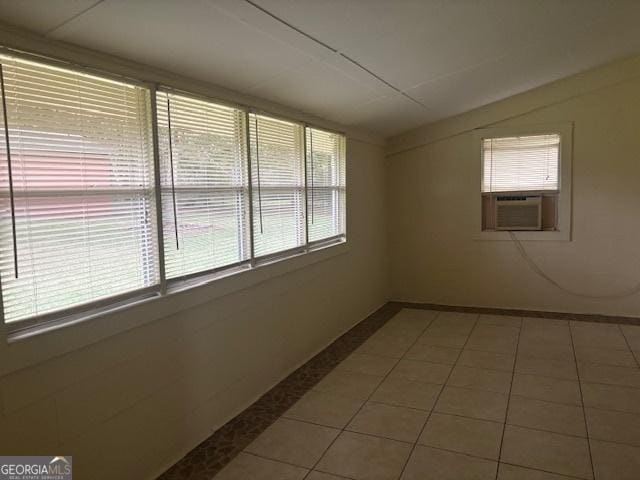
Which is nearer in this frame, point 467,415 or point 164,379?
point 164,379

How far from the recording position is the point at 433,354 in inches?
156

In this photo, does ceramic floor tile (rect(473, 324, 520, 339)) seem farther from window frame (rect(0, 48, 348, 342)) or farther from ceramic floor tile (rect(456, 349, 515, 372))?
window frame (rect(0, 48, 348, 342))

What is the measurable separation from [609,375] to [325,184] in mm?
2664

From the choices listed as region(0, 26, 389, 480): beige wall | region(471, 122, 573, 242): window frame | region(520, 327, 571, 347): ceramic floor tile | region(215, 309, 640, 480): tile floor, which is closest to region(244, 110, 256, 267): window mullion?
region(0, 26, 389, 480): beige wall

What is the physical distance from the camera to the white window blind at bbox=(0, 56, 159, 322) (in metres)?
1.71

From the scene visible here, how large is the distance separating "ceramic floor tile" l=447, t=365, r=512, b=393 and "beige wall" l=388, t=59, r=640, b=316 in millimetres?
2008

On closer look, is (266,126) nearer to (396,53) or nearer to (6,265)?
(396,53)

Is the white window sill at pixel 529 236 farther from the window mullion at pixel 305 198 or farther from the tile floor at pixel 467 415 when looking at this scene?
the window mullion at pixel 305 198

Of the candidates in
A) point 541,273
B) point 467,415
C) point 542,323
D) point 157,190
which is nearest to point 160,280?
point 157,190

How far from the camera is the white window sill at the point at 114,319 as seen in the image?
1.69m

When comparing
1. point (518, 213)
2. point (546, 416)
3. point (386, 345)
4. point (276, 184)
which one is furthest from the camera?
point (518, 213)

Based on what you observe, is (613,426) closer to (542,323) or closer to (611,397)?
(611,397)

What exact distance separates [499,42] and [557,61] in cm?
122

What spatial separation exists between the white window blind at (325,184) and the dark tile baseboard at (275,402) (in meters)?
1.02
